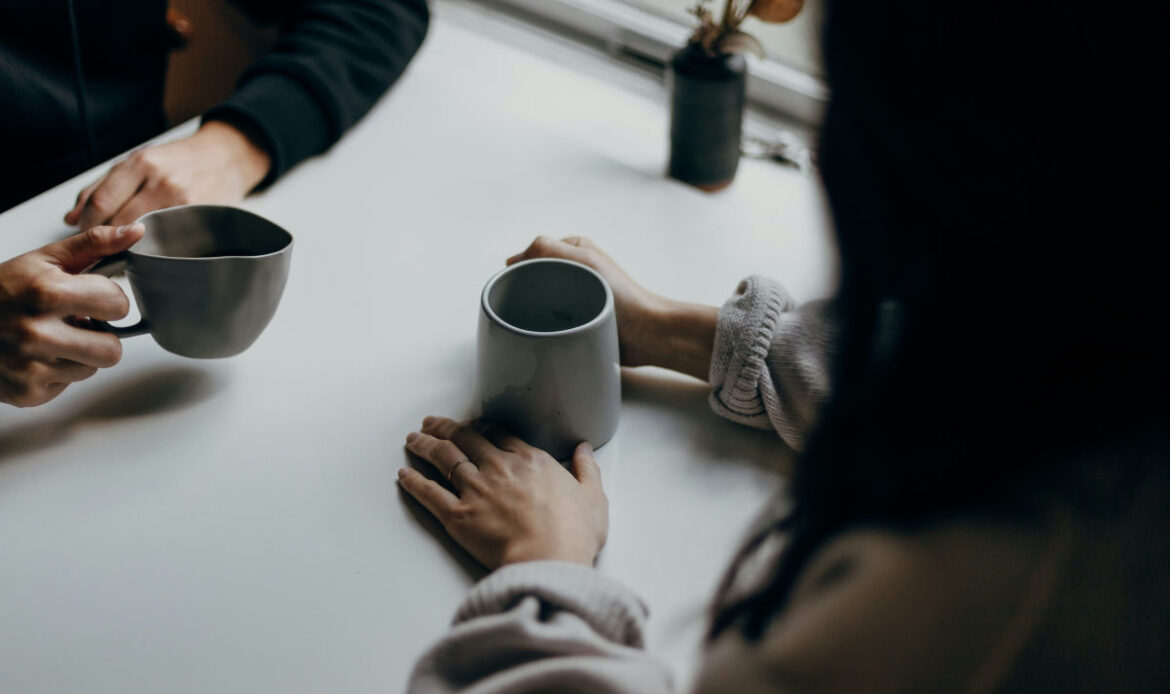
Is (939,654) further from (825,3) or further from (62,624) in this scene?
(62,624)

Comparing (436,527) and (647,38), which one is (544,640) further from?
(647,38)

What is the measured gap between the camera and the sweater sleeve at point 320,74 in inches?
32.2

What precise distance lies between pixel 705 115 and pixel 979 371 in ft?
1.95

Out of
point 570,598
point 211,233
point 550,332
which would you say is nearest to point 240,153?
point 211,233

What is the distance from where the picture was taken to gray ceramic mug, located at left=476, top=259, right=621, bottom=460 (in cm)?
50

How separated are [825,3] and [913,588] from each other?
24 centimetres

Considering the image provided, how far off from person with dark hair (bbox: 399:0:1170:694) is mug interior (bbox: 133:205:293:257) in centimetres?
41

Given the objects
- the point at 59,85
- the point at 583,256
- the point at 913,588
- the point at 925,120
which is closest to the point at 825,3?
the point at 925,120

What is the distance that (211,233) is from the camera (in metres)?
0.61

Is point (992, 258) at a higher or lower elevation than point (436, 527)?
higher

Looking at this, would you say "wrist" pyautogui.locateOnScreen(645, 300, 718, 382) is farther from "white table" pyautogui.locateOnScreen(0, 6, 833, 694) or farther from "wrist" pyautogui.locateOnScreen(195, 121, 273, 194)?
"wrist" pyautogui.locateOnScreen(195, 121, 273, 194)

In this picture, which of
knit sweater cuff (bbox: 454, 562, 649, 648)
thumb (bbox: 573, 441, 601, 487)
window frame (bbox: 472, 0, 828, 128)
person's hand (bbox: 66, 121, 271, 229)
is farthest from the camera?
window frame (bbox: 472, 0, 828, 128)

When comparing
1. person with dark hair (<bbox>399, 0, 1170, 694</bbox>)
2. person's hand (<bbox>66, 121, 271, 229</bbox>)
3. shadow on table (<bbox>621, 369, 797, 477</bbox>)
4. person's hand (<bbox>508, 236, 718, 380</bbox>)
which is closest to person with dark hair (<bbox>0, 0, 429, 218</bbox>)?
person's hand (<bbox>66, 121, 271, 229</bbox>)

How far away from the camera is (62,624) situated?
18.0 inches
